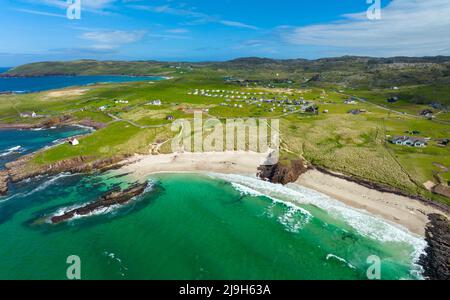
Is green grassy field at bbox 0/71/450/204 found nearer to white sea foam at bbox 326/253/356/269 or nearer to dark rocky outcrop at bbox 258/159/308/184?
dark rocky outcrop at bbox 258/159/308/184

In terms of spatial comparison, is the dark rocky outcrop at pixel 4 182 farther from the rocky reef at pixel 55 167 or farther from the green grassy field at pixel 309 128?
the green grassy field at pixel 309 128

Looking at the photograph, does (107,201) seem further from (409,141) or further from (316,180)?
(409,141)

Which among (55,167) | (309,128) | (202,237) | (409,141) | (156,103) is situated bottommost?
(202,237)

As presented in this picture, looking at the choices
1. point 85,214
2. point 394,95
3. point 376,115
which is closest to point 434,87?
point 394,95
